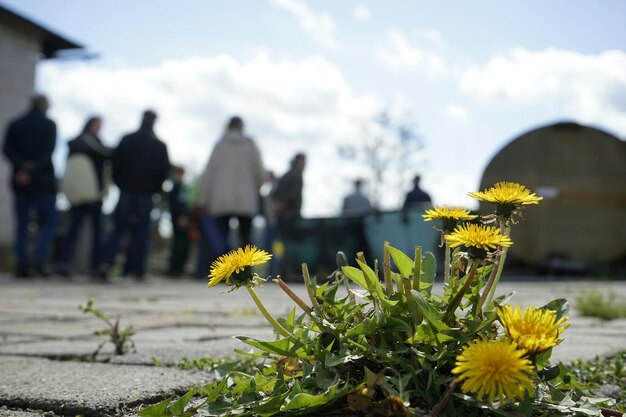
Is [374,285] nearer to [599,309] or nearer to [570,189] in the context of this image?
[599,309]

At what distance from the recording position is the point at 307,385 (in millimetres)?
1199

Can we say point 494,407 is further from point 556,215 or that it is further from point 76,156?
point 556,215

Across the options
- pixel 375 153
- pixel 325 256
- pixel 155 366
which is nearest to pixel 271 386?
pixel 155 366

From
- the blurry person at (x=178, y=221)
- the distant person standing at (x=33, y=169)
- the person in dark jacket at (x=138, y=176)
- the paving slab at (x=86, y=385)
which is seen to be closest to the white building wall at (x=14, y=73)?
the blurry person at (x=178, y=221)

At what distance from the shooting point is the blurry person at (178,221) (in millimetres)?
10992

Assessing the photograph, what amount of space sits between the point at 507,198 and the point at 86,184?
7.72 meters

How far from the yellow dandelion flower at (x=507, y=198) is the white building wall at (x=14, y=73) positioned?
17110 mm

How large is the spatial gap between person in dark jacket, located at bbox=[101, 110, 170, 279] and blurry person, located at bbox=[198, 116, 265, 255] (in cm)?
54

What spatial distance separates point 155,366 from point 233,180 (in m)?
6.39

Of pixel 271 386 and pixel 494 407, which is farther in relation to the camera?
pixel 271 386

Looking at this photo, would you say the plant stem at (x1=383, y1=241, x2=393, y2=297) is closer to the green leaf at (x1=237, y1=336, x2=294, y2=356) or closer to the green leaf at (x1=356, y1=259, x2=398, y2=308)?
→ the green leaf at (x1=356, y1=259, x2=398, y2=308)

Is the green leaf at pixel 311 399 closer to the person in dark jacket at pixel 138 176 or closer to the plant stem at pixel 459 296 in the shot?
the plant stem at pixel 459 296

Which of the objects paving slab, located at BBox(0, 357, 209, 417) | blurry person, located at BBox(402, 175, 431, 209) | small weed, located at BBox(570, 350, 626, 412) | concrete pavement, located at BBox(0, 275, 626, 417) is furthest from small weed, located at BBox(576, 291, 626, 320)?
blurry person, located at BBox(402, 175, 431, 209)

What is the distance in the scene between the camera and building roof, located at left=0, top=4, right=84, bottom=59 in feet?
56.1
